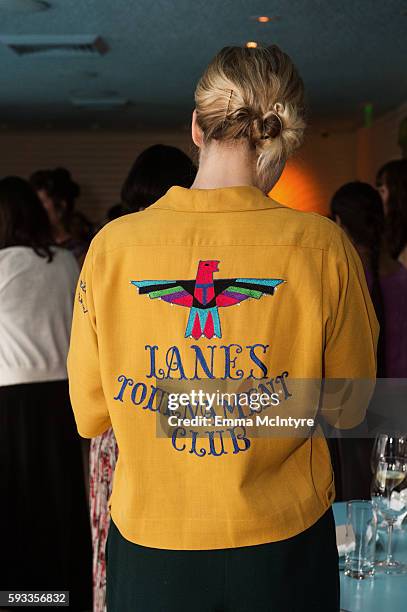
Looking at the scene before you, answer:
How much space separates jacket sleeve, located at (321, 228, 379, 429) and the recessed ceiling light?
385 centimetres

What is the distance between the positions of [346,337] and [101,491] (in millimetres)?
1438

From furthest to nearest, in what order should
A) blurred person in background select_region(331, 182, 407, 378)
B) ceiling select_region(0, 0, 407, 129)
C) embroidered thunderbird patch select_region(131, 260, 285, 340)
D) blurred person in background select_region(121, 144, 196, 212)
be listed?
ceiling select_region(0, 0, 407, 129) < blurred person in background select_region(331, 182, 407, 378) < blurred person in background select_region(121, 144, 196, 212) < embroidered thunderbird patch select_region(131, 260, 285, 340)

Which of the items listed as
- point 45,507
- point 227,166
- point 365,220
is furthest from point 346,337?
point 45,507

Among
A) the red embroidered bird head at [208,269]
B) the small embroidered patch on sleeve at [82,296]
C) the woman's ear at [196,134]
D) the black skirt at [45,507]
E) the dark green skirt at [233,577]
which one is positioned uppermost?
the woman's ear at [196,134]

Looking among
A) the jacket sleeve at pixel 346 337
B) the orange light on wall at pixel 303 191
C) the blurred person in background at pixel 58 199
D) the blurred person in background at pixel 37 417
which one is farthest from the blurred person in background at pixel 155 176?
the orange light on wall at pixel 303 191

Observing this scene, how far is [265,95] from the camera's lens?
4.11 feet

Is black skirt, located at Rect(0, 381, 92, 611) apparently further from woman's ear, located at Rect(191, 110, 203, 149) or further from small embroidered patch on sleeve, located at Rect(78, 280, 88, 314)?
woman's ear, located at Rect(191, 110, 203, 149)

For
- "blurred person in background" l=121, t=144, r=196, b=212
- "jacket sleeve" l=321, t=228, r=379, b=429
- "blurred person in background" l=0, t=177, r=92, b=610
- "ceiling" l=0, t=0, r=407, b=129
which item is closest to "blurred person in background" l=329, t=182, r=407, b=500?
"blurred person in background" l=121, t=144, r=196, b=212

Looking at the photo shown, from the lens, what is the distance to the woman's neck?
126cm

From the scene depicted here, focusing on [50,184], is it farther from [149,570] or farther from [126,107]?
[126,107]

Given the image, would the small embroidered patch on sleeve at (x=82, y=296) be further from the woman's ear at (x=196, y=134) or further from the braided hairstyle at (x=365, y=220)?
the braided hairstyle at (x=365, y=220)

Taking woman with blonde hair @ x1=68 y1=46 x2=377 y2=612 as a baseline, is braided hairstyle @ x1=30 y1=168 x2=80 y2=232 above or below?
above

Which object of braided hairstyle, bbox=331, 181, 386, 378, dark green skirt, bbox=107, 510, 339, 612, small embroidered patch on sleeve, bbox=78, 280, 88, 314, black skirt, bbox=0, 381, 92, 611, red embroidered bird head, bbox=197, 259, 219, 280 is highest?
braided hairstyle, bbox=331, 181, 386, 378

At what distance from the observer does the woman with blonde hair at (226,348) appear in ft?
3.94
